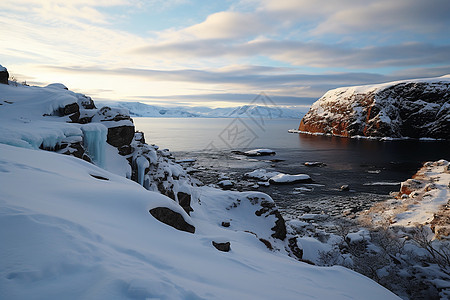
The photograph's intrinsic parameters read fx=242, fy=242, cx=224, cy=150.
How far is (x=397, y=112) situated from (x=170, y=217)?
428ft

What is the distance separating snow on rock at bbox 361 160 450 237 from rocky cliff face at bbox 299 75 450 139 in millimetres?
83316

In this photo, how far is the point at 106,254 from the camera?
4387 mm

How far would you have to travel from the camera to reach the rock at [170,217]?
7.93 metres

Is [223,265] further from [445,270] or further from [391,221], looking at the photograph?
[391,221]

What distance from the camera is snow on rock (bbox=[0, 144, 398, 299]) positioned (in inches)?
140

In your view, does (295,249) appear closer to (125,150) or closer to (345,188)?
(125,150)

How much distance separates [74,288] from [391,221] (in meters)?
27.7

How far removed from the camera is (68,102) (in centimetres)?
1781

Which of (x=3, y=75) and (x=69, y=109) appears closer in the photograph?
(x=69, y=109)

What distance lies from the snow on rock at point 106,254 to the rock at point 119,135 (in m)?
8.63

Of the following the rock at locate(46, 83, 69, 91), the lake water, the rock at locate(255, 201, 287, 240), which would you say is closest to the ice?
the rock at locate(46, 83, 69, 91)

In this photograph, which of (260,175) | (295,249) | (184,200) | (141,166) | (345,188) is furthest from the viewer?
(260,175)

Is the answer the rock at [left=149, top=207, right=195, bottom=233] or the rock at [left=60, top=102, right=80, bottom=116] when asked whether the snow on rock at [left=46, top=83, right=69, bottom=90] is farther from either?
the rock at [left=149, top=207, right=195, bottom=233]

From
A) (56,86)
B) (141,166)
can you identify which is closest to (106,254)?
(141,166)
